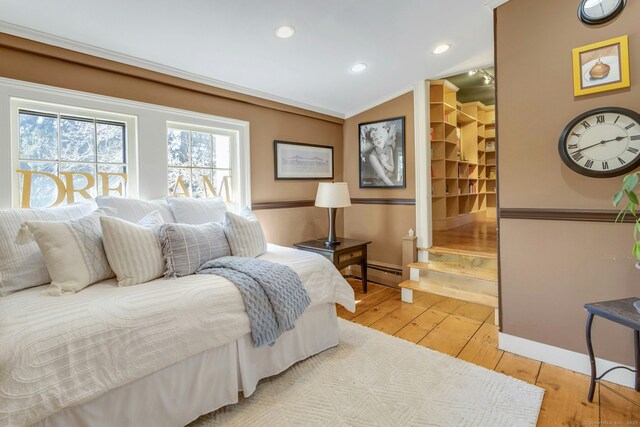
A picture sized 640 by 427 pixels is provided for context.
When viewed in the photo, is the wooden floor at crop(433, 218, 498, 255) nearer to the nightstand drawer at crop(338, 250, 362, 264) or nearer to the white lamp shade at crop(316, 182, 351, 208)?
the nightstand drawer at crop(338, 250, 362, 264)

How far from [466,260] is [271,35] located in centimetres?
271

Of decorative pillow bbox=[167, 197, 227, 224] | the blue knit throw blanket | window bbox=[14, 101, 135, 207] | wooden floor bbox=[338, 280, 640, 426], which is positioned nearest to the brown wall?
wooden floor bbox=[338, 280, 640, 426]

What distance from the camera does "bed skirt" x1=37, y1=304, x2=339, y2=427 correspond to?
1.25 metres

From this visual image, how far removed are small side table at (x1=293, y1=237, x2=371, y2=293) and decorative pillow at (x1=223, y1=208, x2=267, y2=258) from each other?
937mm

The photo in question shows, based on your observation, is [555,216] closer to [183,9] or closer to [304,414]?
[304,414]

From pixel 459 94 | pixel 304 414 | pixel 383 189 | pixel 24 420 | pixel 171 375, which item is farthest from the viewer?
pixel 459 94

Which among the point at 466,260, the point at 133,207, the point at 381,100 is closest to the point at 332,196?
the point at 381,100

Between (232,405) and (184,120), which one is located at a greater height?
(184,120)

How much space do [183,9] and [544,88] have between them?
2369mm

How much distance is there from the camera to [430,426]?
152 cm

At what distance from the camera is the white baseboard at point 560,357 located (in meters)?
1.84

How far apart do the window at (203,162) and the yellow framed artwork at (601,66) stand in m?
2.71

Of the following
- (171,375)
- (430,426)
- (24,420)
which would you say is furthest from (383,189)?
(24,420)

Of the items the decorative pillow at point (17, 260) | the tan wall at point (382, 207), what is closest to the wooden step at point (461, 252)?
the tan wall at point (382, 207)
